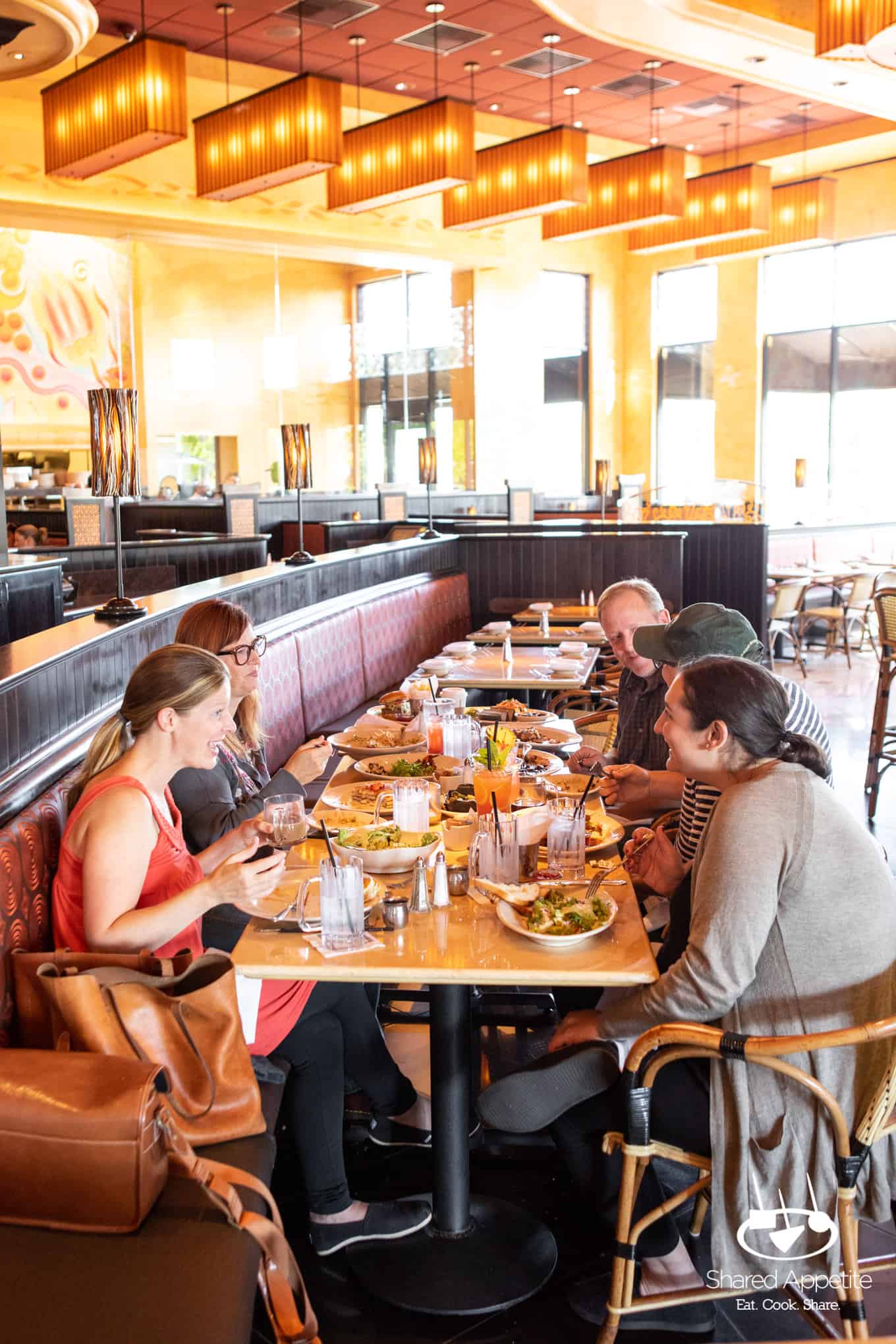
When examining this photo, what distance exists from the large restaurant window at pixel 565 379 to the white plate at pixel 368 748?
43.3ft

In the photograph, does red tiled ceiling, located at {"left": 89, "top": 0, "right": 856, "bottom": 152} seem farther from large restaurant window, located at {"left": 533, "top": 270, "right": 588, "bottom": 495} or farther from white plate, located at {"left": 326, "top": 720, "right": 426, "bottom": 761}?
white plate, located at {"left": 326, "top": 720, "right": 426, "bottom": 761}

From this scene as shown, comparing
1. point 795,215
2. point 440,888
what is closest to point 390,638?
point 440,888

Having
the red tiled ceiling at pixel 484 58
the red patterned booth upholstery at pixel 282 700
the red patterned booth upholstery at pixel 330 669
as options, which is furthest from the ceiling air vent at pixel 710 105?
the red patterned booth upholstery at pixel 282 700

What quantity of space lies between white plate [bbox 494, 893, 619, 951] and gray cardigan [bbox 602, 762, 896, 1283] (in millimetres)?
160

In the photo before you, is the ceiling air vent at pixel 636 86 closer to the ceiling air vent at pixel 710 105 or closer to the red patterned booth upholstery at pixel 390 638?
the ceiling air vent at pixel 710 105

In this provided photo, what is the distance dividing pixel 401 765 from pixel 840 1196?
158 centimetres

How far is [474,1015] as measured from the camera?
332cm

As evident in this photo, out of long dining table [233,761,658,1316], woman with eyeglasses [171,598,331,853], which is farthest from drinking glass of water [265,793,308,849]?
woman with eyeglasses [171,598,331,853]

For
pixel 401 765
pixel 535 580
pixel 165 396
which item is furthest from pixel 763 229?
pixel 401 765

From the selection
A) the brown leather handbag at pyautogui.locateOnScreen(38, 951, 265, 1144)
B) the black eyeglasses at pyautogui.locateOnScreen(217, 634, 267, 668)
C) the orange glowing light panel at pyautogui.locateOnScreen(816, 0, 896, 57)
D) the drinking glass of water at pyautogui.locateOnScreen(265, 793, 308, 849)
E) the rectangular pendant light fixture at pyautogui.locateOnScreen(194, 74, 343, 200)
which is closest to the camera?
the brown leather handbag at pyautogui.locateOnScreen(38, 951, 265, 1144)

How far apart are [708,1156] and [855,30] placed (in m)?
5.91

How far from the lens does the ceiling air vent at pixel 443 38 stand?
941 cm

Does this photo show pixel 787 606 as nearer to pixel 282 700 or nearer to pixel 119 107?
pixel 119 107

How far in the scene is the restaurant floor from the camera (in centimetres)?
228
